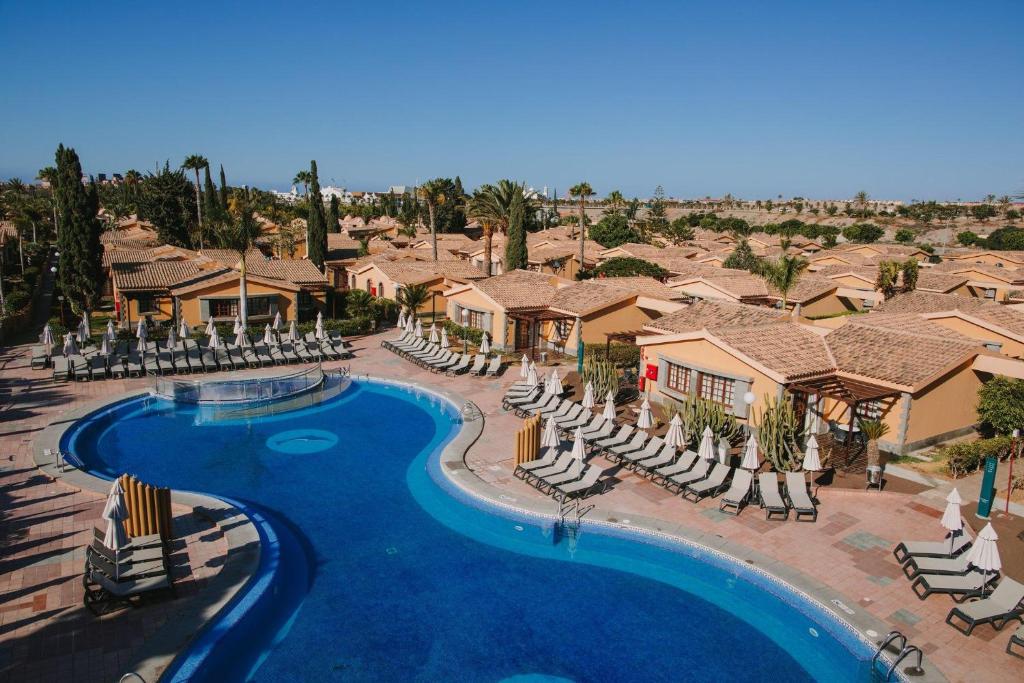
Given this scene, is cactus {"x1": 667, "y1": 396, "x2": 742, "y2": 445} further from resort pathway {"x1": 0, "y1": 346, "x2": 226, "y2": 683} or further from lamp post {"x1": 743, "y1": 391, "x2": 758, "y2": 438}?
resort pathway {"x1": 0, "y1": 346, "x2": 226, "y2": 683}

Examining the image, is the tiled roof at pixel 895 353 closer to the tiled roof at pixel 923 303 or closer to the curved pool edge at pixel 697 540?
the curved pool edge at pixel 697 540

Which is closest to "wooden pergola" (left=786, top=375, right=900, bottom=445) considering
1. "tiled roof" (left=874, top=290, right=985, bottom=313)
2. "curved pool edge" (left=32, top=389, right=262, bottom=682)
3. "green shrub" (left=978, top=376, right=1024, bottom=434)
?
"green shrub" (left=978, top=376, right=1024, bottom=434)

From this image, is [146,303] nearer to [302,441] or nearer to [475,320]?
[475,320]

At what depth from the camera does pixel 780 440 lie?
1772 cm

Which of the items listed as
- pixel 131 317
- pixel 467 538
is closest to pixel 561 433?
pixel 467 538

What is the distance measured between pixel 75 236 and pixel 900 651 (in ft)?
132

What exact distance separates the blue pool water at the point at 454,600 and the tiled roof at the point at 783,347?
866 cm

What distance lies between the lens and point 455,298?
Answer: 1437 inches

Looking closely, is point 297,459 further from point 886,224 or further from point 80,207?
point 886,224

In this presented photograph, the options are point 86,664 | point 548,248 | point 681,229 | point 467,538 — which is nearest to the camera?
point 86,664

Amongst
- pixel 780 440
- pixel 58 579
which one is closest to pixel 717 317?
pixel 780 440

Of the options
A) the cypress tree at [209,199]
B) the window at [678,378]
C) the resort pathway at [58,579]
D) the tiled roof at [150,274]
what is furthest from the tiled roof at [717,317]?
the cypress tree at [209,199]

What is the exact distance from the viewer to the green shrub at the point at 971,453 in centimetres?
1811

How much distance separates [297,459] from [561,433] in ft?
26.0
